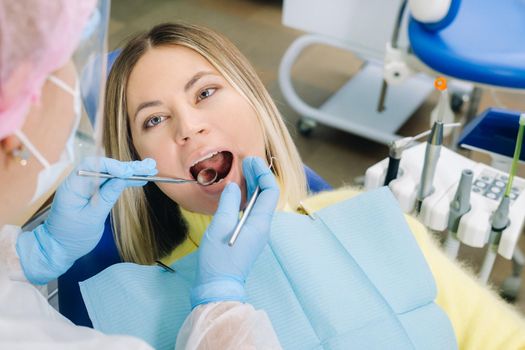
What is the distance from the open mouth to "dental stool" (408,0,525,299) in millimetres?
744

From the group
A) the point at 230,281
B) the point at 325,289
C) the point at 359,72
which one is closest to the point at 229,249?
the point at 230,281

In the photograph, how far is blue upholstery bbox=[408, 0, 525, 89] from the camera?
1.57m

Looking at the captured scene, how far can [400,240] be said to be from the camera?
3.64 feet

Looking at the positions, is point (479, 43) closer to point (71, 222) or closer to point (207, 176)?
point (207, 176)

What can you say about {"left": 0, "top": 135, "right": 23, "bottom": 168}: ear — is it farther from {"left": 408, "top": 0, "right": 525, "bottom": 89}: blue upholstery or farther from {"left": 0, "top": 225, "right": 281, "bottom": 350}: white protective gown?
{"left": 408, "top": 0, "right": 525, "bottom": 89}: blue upholstery

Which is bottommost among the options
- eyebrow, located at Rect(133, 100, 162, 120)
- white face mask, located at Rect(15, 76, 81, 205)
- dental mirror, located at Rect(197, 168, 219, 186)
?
dental mirror, located at Rect(197, 168, 219, 186)

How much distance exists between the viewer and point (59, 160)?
0.63 metres

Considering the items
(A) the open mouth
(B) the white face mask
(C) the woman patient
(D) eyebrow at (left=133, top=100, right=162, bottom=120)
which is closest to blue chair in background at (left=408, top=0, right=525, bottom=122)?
(C) the woman patient

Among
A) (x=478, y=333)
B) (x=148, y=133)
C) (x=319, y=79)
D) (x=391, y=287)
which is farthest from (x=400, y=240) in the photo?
(x=319, y=79)

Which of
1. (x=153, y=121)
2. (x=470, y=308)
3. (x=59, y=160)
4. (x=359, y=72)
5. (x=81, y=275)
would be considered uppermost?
(x=59, y=160)

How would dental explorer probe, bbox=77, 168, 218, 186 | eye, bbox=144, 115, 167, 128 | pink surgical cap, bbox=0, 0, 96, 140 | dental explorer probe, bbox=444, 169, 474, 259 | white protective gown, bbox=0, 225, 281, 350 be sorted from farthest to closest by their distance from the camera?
dental explorer probe, bbox=444, 169, 474, 259 < eye, bbox=144, 115, 167, 128 < dental explorer probe, bbox=77, 168, 218, 186 < white protective gown, bbox=0, 225, 281, 350 < pink surgical cap, bbox=0, 0, 96, 140

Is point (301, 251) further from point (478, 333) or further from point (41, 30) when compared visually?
point (41, 30)

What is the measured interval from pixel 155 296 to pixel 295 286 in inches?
9.6

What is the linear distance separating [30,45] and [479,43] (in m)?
1.38
